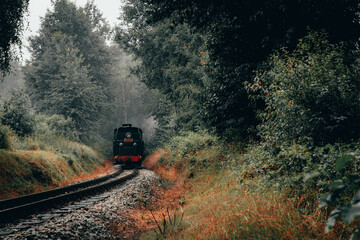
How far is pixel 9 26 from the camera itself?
35.8 feet

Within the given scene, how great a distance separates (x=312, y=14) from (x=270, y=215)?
5972 mm

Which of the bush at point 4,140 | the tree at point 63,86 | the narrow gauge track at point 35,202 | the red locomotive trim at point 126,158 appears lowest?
the red locomotive trim at point 126,158

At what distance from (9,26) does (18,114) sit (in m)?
7.72

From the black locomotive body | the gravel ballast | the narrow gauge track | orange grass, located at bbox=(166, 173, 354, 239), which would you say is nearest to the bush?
the narrow gauge track

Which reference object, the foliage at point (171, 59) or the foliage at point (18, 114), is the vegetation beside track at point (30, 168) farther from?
the foliage at point (171, 59)

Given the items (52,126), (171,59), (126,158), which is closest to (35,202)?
(126,158)

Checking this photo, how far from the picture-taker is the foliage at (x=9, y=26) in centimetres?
1062

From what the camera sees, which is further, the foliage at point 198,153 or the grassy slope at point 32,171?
the foliage at point 198,153

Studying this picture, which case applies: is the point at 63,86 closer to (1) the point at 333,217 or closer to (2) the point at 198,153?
(2) the point at 198,153

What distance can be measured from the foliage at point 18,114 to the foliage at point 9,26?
6.23 m

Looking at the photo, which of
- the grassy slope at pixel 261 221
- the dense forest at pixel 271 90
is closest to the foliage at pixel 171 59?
the dense forest at pixel 271 90

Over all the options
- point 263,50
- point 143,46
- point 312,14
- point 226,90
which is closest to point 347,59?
point 312,14

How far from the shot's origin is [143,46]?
22.7m

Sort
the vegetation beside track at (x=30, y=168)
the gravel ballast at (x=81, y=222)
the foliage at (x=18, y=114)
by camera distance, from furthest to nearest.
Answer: the foliage at (x=18, y=114)
the vegetation beside track at (x=30, y=168)
the gravel ballast at (x=81, y=222)
